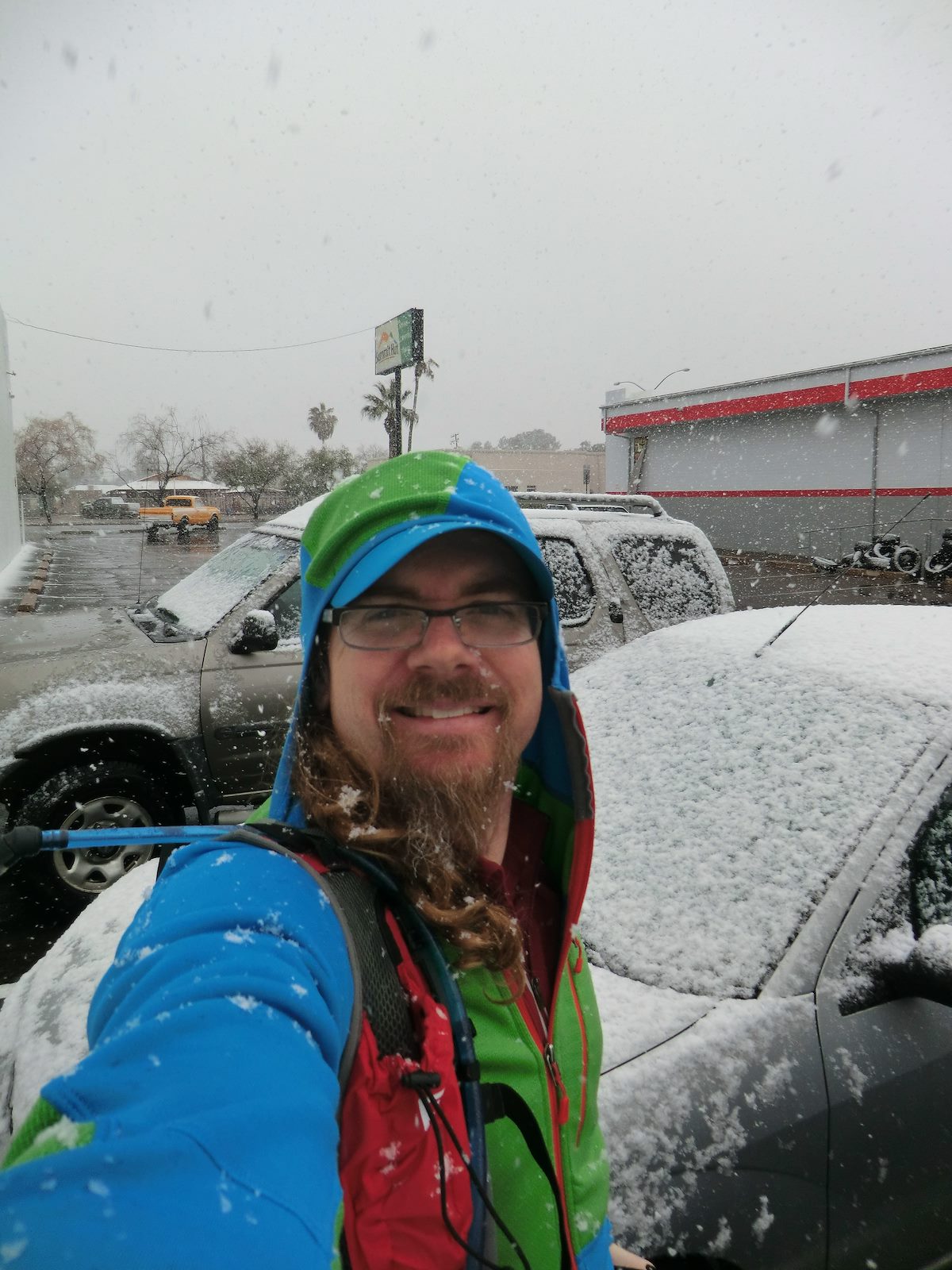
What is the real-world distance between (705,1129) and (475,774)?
0.94 meters

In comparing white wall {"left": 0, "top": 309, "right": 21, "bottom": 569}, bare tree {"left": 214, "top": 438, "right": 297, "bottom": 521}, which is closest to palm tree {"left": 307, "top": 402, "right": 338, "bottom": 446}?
bare tree {"left": 214, "top": 438, "right": 297, "bottom": 521}

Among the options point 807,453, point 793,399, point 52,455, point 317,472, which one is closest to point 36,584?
point 793,399

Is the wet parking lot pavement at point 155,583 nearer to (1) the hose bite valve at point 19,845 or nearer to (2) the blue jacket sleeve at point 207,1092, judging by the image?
(1) the hose bite valve at point 19,845

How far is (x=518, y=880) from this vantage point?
1.45 m

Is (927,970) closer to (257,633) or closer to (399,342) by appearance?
(257,633)

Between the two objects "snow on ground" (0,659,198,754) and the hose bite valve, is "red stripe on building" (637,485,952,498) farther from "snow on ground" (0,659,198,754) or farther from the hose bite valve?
the hose bite valve

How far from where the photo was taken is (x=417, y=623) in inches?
49.8

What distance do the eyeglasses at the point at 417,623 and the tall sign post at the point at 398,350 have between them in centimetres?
2254

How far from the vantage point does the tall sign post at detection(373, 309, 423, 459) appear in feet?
87.2

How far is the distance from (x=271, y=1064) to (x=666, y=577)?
16.8ft

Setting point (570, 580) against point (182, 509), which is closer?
point (570, 580)

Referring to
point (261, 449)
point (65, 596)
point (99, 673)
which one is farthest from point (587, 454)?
point (99, 673)

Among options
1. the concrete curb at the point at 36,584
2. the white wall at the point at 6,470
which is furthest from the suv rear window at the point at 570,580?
the white wall at the point at 6,470

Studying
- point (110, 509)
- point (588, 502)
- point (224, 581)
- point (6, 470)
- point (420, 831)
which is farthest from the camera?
point (110, 509)
